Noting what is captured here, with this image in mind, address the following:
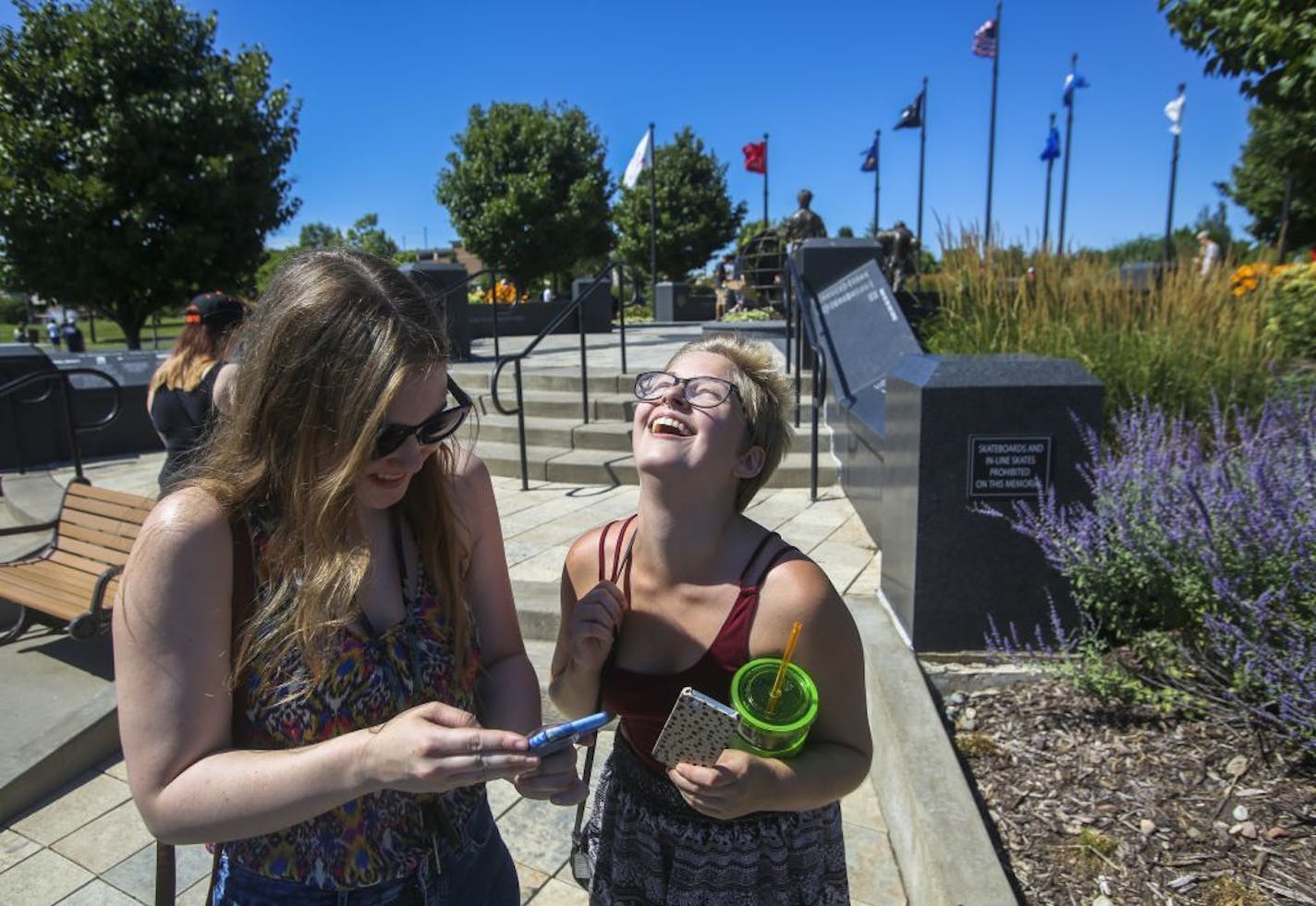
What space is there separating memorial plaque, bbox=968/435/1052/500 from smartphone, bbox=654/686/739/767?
2.39 m

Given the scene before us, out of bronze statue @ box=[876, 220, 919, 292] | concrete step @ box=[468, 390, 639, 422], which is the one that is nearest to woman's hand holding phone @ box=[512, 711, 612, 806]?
concrete step @ box=[468, 390, 639, 422]

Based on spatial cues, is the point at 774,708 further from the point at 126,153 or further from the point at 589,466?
the point at 126,153

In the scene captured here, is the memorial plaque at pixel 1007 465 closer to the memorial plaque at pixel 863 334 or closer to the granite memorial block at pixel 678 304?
the memorial plaque at pixel 863 334

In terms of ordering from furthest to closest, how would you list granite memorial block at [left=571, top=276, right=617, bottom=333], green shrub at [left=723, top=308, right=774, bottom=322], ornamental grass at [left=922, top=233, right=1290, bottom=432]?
granite memorial block at [left=571, top=276, right=617, bottom=333] → green shrub at [left=723, top=308, right=774, bottom=322] → ornamental grass at [left=922, top=233, right=1290, bottom=432]

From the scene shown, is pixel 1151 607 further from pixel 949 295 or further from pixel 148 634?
pixel 949 295

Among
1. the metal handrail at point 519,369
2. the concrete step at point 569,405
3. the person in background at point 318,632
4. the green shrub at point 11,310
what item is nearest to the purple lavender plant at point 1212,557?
the person in background at point 318,632

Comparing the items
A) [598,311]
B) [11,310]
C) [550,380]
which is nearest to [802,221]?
[550,380]

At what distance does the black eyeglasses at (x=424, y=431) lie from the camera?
1.20 metres

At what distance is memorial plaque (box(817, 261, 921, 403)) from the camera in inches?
228

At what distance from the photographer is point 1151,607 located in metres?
2.87

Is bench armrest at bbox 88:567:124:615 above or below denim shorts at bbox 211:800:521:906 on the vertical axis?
below

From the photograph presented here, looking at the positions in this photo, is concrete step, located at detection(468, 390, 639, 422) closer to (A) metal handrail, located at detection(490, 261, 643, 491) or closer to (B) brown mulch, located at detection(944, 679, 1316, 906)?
(A) metal handrail, located at detection(490, 261, 643, 491)

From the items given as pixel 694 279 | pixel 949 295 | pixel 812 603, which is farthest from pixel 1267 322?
pixel 694 279

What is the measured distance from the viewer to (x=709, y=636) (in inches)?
57.1
